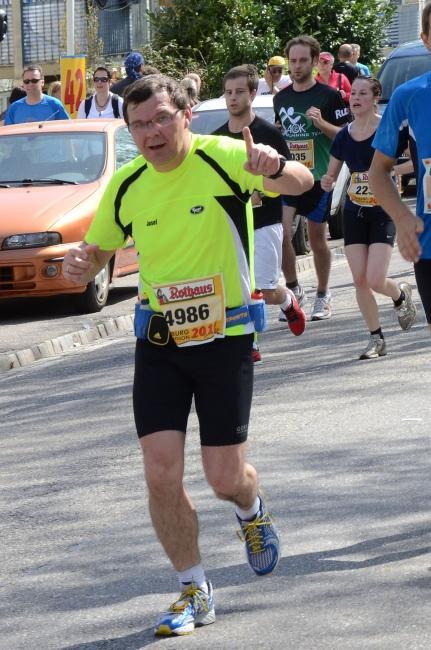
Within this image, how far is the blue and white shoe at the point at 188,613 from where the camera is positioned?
5.44 m

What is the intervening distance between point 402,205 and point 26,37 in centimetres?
4224

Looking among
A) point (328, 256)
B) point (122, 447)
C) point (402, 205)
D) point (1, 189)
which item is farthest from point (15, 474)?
point (1, 189)

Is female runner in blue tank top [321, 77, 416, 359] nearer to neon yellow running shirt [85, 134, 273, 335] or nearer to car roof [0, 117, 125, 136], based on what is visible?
car roof [0, 117, 125, 136]

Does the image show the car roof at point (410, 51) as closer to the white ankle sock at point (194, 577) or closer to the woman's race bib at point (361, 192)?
the woman's race bib at point (361, 192)

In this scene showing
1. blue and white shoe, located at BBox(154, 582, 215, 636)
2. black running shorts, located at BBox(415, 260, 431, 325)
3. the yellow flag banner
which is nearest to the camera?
blue and white shoe, located at BBox(154, 582, 215, 636)

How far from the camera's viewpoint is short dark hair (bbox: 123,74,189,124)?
5.64 m

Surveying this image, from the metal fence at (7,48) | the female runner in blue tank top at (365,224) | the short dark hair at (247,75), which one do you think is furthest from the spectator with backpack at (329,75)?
the metal fence at (7,48)

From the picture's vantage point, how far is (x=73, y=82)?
23188 millimetres

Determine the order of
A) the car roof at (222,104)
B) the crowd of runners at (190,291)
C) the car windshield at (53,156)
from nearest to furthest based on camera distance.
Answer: the crowd of runners at (190,291)
the car windshield at (53,156)
the car roof at (222,104)

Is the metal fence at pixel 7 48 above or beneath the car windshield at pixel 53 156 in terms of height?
beneath

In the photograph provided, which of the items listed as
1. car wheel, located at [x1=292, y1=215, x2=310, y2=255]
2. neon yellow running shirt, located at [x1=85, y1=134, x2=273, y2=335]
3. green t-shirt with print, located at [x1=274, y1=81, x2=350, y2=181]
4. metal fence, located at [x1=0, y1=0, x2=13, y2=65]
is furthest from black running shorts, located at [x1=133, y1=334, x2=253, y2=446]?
metal fence, located at [x1=0, y1=0, x2=13, y2=65]

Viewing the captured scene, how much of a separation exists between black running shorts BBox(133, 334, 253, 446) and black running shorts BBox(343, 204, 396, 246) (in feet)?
17.1

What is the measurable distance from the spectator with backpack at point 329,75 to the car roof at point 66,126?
13.0 ft

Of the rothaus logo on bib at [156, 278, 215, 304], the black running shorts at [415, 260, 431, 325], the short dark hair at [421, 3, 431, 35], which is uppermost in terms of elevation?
the short dark hair at [421, 3, 431, 35]
